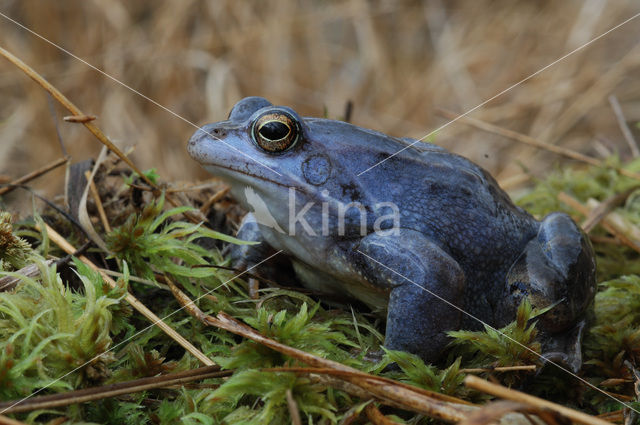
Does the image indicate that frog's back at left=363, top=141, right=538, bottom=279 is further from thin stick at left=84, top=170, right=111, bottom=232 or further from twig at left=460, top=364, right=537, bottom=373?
thin stick at left=84, top=170, right=111, bottom=232

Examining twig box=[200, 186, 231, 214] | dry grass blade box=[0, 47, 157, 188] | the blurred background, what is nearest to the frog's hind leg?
twig box=[200, 186, 231, 214]

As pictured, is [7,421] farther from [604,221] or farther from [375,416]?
[604,221]

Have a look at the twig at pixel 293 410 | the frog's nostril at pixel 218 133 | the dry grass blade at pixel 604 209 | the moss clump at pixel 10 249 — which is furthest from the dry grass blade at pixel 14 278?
the dry grass blade at pixel 604 209

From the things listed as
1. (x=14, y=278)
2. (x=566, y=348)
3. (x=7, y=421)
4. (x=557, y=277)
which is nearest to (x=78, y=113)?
(x=14, y=278)

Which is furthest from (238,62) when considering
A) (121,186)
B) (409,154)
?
(409,154)

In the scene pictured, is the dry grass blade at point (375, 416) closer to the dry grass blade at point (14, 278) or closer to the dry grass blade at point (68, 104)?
the dry grass blade at point (14, 278)

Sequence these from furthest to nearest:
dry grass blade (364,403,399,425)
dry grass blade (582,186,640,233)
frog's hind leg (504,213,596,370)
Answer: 1. dry grass blade (582,186,640,233)
2. frog's hind leg (504,213,596,370)
3. dry grass blade (364,403,399,425)

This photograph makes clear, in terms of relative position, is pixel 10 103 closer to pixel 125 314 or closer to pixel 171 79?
pixel 171 79
